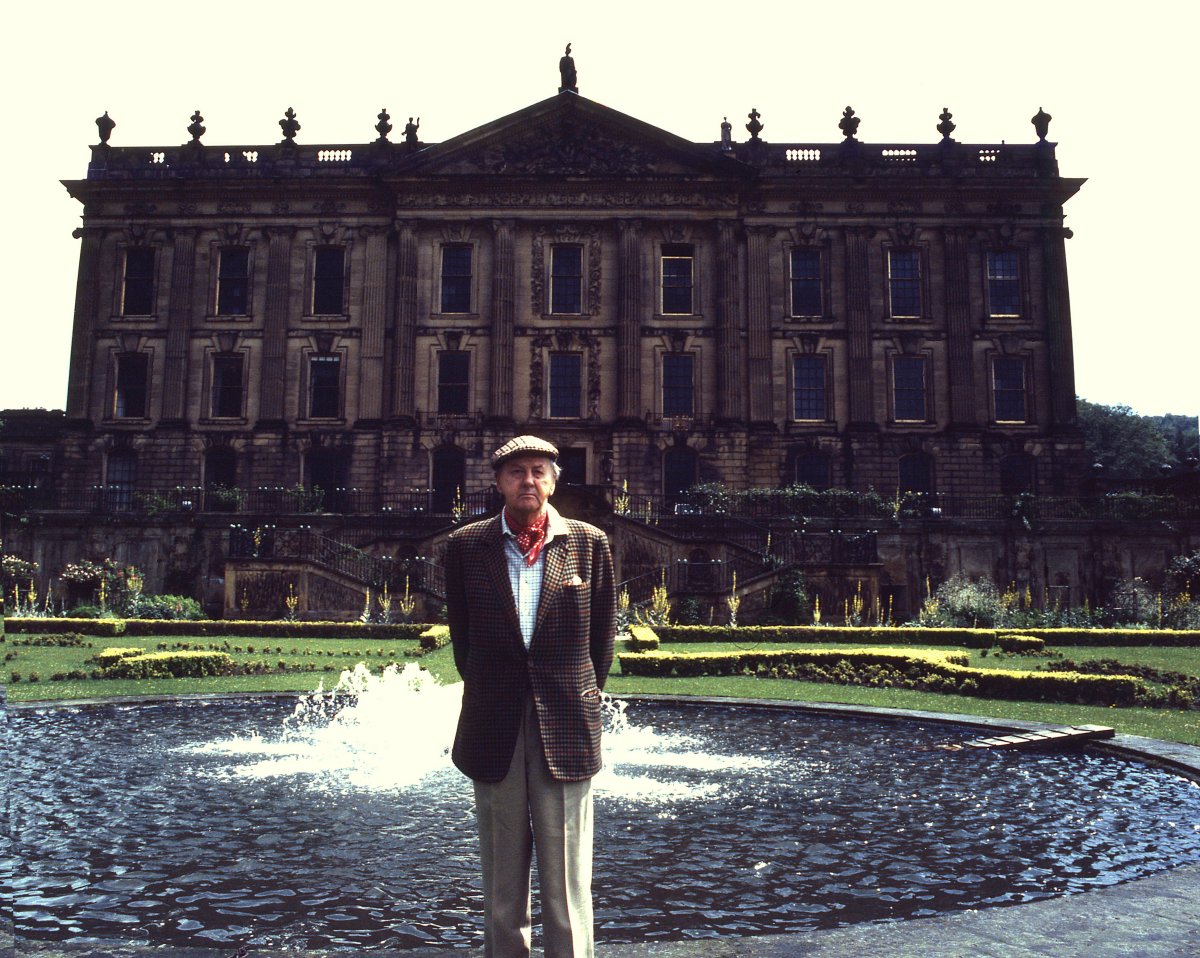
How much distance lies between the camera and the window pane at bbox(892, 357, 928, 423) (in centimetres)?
3756

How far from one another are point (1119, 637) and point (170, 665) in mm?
19852

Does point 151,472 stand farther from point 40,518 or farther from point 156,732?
point 156,732

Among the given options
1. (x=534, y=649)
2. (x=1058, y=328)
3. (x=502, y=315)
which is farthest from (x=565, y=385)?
(x=534, y=649)

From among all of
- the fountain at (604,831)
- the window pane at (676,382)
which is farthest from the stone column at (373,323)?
the fountain at (604,831)

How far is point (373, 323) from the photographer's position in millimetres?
38031

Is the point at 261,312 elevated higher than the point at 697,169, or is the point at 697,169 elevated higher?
the point at 697,169

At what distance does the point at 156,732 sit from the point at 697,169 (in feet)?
102

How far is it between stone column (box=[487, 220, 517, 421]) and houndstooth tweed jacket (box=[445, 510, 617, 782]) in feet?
106

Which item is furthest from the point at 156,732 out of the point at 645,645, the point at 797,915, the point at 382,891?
the point at 645,645

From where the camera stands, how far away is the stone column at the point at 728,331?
36.7m

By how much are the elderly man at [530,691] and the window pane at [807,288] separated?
35.2 metres

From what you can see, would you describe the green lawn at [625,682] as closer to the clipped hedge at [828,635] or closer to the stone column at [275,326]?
the clipped hedge at [828,635]

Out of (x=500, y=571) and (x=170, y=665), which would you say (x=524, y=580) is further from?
(x=170, y=665)

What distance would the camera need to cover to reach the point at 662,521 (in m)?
31.0
